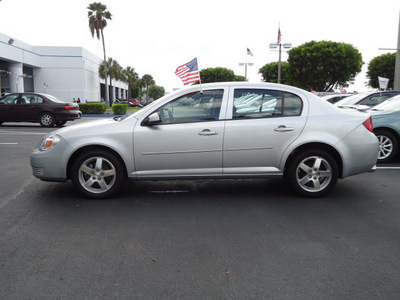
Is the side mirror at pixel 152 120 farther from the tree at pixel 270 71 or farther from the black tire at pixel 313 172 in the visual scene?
the tree at pixel 270 71

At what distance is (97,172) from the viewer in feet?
16.2

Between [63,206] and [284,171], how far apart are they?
3026mm

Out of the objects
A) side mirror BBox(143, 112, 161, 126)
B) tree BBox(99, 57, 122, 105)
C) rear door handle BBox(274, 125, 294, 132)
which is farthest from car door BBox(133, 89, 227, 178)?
tree BBox(99, 57, 122, 105)

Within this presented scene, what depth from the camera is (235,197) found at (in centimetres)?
509

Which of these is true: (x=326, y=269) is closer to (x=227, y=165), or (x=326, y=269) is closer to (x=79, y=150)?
(x=227, y=165)

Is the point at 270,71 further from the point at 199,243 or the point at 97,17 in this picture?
the point at 199,243

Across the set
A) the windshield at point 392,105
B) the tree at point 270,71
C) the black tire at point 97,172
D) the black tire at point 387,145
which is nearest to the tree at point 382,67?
the tree at point 270,71

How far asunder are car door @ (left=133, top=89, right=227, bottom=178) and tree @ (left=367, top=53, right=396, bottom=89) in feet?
206

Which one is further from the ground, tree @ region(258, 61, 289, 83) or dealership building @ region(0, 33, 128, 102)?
tree @ region(258, 61, 289, 83)

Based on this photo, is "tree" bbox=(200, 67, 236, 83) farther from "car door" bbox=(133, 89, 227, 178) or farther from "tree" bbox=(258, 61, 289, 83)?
"car door" bbox=(133, 89, 227, 178)

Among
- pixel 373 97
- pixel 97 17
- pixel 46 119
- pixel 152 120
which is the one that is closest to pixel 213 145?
pixel 152 120

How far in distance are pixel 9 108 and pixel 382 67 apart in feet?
194

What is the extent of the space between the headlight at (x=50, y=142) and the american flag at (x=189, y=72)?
4842 millimetres

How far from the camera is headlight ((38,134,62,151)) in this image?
494 cm
